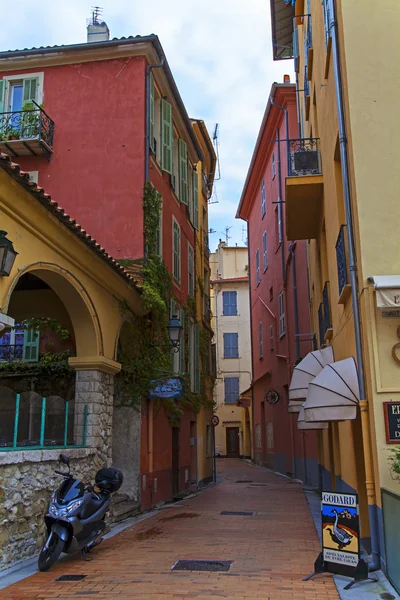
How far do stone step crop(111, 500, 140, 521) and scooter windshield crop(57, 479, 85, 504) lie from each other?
3326 millimetres

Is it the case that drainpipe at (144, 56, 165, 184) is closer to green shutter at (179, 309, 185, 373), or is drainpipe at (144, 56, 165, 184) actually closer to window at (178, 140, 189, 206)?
window at (178, 140, 189, 206)

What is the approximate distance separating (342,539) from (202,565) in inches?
78.7

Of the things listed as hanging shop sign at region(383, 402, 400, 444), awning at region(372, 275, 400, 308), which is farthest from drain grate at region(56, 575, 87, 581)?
awning at region(372, 275, 400, 308)

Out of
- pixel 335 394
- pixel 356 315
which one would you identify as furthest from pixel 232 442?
pixel 356 315

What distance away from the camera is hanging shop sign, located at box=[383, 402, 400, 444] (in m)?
6.54

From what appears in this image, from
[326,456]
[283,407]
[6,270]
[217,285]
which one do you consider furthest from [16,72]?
[217,285]

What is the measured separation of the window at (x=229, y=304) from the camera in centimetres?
4584

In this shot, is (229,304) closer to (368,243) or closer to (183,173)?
(183,173)

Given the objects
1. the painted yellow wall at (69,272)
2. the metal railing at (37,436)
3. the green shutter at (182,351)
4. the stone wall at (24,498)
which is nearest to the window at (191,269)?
the green shutter at (182,351)

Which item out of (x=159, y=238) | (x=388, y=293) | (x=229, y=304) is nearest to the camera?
(x=388, y=293)

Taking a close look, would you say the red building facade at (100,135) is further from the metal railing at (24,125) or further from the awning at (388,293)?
the awning at (388,293)

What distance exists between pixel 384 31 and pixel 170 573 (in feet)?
24.3

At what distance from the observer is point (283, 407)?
79.0 feet

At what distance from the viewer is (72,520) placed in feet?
23.7
